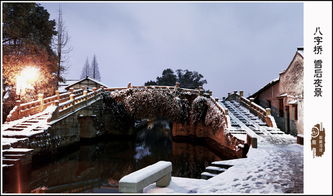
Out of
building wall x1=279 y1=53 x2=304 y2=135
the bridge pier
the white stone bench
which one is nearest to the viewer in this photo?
the white stone bench

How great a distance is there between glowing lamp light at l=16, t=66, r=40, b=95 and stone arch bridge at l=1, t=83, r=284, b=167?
3.89 ft

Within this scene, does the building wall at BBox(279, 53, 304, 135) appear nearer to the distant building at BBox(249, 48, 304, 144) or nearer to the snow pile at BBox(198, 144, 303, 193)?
the distant building at BBox(249, 48, 304, 144)

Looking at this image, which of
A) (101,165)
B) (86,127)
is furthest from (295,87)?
(86,127)

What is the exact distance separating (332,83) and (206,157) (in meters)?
11.2

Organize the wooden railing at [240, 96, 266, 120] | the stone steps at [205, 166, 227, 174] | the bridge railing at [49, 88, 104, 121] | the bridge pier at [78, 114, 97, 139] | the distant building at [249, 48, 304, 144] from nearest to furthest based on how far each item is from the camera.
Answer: the stone steps at [205, 166, 227, 174], the distant building at [249, 48, 304, 144], the bridge railing at [49, 88, 104, 121], the wooden railing at [240, 96, 266, 120], the bridge pier at [78, 114, 97, 139]

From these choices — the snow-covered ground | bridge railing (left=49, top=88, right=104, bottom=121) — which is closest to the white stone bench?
the snow-covered ground

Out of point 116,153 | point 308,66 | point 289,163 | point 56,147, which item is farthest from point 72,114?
point 308,66

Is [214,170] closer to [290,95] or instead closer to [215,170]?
[215,170]

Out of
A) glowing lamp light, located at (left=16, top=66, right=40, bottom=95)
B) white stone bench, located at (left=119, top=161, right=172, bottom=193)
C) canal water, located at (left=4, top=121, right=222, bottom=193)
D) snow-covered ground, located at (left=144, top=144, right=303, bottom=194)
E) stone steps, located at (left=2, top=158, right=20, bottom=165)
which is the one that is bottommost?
canal water, located at (left=4, top=121, right=222, bottom=193)

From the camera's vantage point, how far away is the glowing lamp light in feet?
52.7

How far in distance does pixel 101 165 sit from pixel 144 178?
9084mm

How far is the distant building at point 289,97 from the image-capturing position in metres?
16.5

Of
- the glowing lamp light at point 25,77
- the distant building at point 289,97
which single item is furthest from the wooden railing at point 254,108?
the glowing lamp light at point 25,77

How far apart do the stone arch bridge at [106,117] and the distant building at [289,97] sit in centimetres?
181
